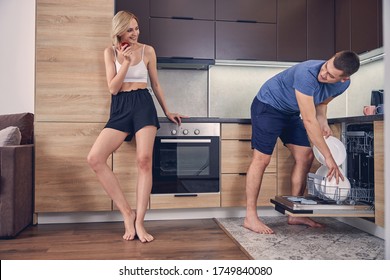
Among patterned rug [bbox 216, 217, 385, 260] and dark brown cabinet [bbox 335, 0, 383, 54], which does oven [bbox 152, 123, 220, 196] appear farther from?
dark brown cabinet [bbox 335, 0, 383, 54]

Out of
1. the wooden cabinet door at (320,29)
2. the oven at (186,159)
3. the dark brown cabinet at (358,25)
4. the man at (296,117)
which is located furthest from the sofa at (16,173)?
the dark brown cabinet at (358,25)

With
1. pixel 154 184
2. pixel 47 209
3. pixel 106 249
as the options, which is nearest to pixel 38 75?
pixel 47 209

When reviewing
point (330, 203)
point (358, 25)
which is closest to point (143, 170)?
point (330, 203)

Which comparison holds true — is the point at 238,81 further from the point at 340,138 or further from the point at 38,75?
the point at 38,75

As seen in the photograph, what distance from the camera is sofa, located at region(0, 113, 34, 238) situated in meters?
2.15

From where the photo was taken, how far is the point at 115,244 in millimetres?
2078

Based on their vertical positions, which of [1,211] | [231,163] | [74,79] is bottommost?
[1,211]

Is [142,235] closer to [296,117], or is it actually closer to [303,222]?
[303,222]

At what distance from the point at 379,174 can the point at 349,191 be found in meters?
0.19

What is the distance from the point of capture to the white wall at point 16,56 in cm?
295

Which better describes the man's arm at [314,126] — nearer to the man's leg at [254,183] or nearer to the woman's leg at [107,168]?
the man's leg at [254,183]

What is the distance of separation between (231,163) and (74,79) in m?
1.21

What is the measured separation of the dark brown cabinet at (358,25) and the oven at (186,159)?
4.04 ft

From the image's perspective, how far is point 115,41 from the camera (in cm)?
223
